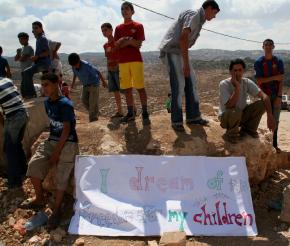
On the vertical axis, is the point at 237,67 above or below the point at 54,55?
below

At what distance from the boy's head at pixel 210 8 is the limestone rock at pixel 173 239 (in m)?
2.71

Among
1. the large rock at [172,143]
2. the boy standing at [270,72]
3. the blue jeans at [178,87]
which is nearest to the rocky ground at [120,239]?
the large rock at [172,143]

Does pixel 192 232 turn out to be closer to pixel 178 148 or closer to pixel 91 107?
pixel 178 148

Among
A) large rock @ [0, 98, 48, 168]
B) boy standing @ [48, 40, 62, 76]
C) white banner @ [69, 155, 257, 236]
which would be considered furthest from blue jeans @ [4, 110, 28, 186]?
boy standing @ [48, 40, 62, 76]

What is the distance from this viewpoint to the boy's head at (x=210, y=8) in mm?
5402

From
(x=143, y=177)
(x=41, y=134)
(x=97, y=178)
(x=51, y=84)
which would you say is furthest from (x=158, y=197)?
(x=41, y=134)

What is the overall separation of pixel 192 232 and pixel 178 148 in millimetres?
1299

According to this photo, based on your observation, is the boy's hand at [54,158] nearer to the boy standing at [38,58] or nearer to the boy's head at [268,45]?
the boy standing at [38,58]

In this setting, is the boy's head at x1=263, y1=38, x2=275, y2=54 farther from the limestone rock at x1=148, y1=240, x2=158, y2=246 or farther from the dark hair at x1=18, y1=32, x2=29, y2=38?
the dark hair at x1=18, y1=32, x2=29, y2=38

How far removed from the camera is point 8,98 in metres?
5.95

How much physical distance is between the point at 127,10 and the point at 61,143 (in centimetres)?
212

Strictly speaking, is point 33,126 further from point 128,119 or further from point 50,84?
point 50,84

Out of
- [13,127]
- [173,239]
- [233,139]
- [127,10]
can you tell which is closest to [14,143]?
[13,127]

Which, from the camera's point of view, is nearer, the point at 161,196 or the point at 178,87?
the point at 161,196
